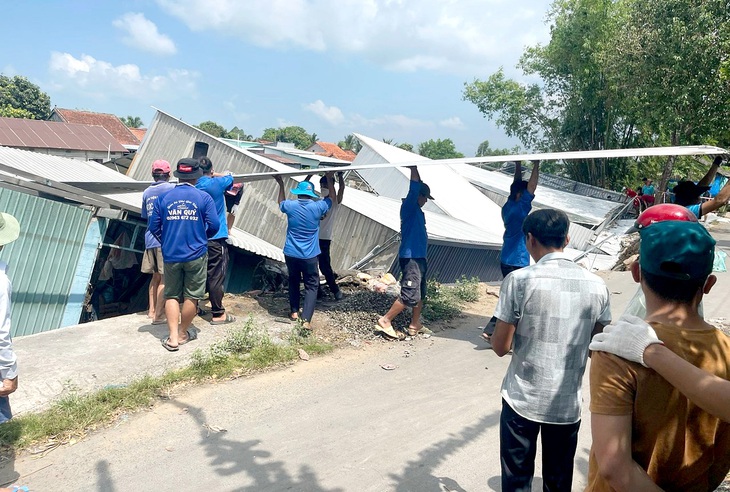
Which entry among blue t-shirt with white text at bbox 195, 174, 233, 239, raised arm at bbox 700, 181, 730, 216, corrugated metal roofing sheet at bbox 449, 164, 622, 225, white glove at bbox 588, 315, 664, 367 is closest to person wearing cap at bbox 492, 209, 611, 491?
white glove at bbox 588, 315, 664, 367

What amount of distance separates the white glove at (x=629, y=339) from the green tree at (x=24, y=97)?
1844 inches

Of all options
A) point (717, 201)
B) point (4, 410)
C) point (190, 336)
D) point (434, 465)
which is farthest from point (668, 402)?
point (190, 336)

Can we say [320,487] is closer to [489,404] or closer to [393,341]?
[489,404]

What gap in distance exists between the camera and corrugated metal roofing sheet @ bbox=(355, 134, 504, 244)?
14.4 metres

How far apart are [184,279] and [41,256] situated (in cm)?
226

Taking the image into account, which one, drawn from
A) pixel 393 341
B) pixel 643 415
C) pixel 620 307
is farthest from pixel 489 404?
pixel 620 307

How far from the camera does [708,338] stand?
4.75 ft

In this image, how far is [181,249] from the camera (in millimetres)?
4996

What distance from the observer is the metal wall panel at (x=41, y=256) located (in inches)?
228

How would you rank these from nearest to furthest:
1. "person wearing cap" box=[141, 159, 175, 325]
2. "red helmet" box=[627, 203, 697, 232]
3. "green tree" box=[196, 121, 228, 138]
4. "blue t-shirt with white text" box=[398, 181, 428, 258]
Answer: "red helmet" box=[627, 203, 697, 232] < "person wearing cap" box=[141, 159, 175, 325] < "blue t-shirt with white text" box=[398, 181, 428, 258] < "green tree" box=[196, 121, 228, 138]

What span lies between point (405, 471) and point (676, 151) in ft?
13.1

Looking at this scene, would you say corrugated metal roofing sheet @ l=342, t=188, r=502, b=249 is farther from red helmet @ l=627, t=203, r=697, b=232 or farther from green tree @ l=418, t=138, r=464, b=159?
green tree @ l=418, t=138, r=464, b=159

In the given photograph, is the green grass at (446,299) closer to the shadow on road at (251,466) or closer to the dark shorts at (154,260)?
the dark shorts at (154,260)

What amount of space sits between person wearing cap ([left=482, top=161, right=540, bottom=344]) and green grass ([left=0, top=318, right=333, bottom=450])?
2.21 meters
